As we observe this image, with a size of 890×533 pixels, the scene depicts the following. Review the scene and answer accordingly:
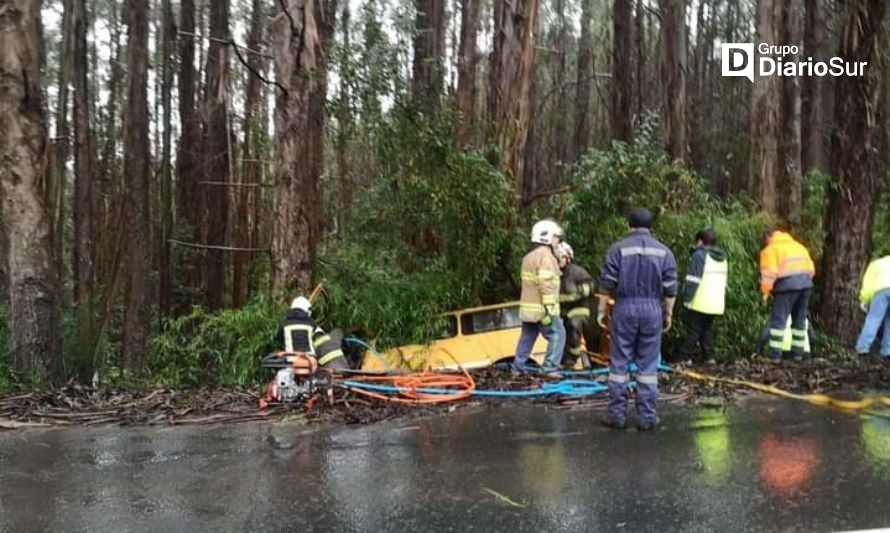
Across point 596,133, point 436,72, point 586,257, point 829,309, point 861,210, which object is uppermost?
point 596,133

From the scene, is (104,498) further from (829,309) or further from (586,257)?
(829,309)

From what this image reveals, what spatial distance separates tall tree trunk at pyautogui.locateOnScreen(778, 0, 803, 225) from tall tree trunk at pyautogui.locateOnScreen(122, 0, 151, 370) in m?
13.3

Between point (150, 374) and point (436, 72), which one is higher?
point (436, 72)

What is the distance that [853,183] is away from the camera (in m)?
11.5

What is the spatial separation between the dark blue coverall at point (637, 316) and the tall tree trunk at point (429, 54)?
5.91m

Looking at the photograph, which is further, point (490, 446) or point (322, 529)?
point (490, 446)

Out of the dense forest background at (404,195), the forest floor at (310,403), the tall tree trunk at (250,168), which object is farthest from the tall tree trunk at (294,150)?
the tall tree trunk at (250,168)

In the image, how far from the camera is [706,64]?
123 ft

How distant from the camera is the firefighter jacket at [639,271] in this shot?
639 cm

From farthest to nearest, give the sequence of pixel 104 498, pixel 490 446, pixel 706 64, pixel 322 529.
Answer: pixel 706 64 → pixel 490 446 → pixel 104 498 → pixel 322 529

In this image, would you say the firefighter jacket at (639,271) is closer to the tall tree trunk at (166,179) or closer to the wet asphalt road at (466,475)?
the wet asphalt road at (466,475)

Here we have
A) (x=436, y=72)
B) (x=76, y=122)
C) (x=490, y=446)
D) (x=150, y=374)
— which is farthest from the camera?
(x=76, y=122)

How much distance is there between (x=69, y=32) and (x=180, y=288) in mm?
8661

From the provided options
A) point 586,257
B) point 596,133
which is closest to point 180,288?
point 586,257
